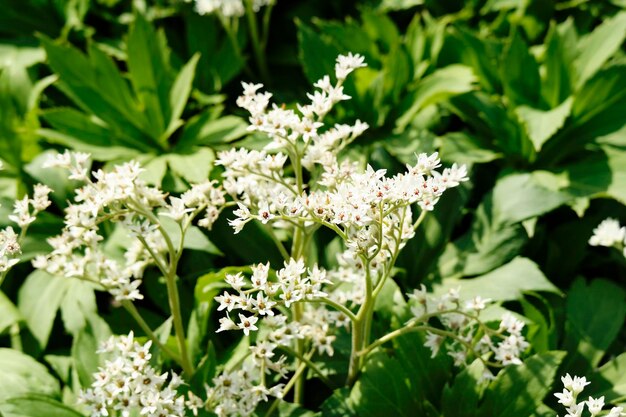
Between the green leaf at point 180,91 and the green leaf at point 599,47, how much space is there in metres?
1.62

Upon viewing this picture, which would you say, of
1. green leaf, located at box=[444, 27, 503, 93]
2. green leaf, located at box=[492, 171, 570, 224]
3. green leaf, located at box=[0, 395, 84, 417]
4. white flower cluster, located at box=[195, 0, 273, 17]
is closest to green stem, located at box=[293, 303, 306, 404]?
green leaf, located at box=[0, 395, 84, 417]

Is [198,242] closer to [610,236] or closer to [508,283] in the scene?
[508,283]

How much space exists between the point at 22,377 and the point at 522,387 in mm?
1557

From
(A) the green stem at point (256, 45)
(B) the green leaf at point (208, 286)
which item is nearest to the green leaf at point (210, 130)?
(A) the green stem at point (256, 45)

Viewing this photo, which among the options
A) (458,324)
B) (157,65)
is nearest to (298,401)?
(458,324)

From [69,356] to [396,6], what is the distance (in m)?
2.26

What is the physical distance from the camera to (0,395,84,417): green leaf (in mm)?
2201

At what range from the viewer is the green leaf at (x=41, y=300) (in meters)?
2.67

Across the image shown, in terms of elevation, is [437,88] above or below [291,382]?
above

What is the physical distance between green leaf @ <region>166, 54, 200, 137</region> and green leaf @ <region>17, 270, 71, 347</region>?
2.53 feet

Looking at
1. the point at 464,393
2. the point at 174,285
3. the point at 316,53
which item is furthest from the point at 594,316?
the point at 316,53

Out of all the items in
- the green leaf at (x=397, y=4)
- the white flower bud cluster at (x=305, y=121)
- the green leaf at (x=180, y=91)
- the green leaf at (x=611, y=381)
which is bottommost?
the green leaf at (x=611, y=381)

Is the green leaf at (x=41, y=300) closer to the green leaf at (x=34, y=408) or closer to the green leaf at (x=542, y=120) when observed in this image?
the green leaf at (x=34, y=408)

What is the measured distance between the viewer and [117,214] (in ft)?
6.61
